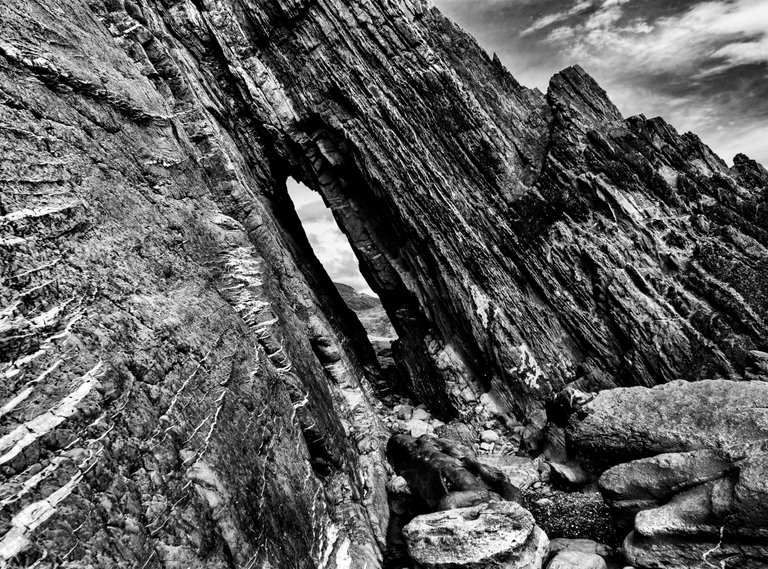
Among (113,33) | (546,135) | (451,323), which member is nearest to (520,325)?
(451,323)

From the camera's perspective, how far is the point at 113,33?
73.2ft

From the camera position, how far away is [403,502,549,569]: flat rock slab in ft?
51.8

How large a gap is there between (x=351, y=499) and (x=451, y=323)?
58.2ft

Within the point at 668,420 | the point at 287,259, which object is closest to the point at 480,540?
the point at 668,420

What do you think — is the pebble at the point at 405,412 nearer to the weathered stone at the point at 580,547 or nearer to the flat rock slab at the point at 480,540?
the flat rock slab at the point at 480,540

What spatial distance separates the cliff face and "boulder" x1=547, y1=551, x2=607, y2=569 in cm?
682

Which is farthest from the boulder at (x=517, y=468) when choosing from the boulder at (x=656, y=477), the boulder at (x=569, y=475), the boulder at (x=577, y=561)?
the boulder at (x=577, y=561)

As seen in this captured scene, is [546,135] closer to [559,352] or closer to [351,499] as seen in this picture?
[559,352]

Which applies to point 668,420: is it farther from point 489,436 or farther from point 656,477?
point 489,436

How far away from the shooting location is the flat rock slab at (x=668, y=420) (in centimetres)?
1903

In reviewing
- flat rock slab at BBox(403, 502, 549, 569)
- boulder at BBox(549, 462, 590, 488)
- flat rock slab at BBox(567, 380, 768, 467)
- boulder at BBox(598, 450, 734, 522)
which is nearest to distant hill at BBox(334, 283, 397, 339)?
boulder at BBox(549, 462, 590, 488)

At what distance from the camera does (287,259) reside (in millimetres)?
28297

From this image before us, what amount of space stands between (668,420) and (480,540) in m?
10.9

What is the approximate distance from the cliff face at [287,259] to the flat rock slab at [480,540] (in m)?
2.36
